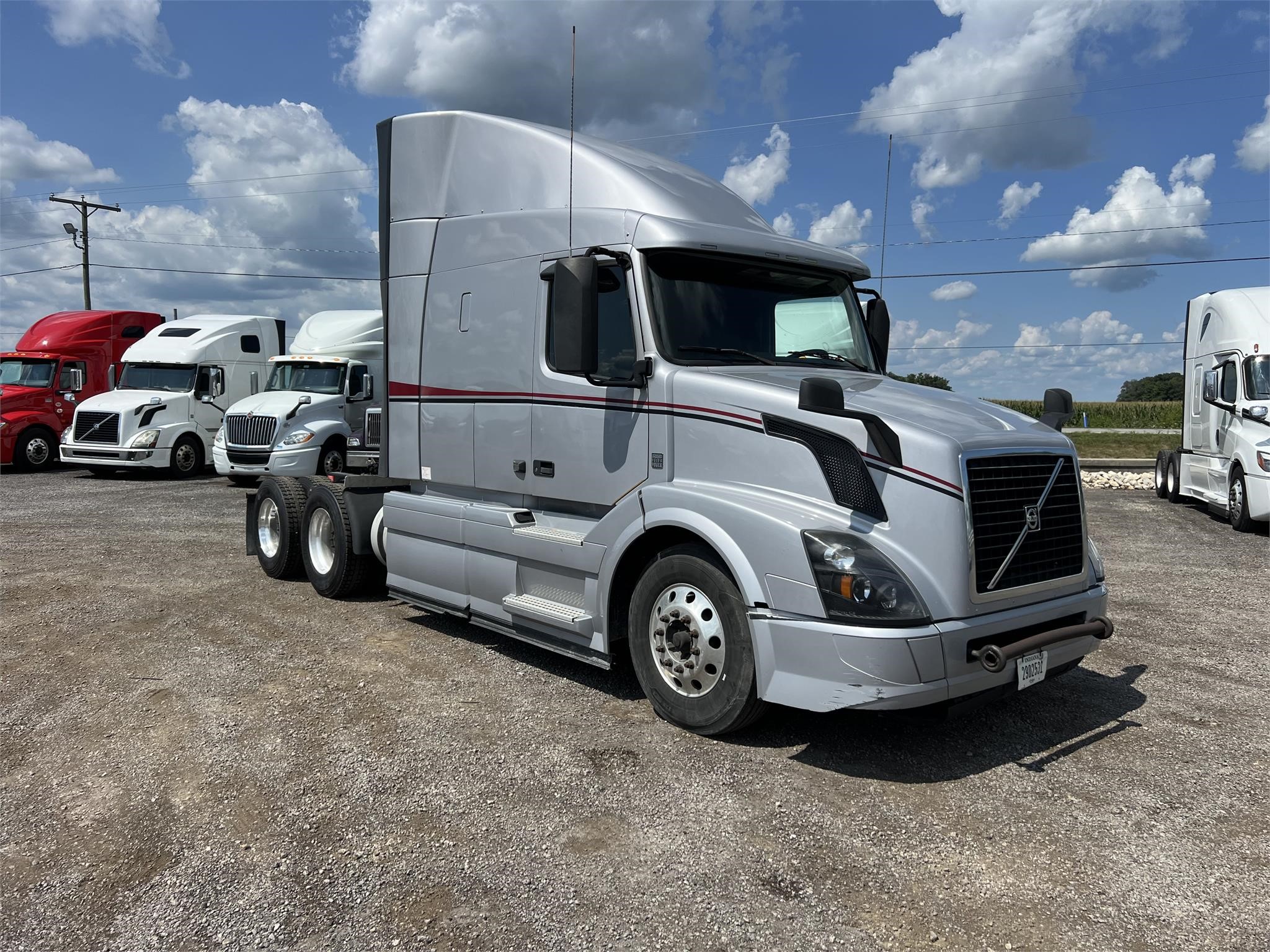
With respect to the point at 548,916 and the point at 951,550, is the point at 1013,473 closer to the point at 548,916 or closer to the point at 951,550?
the point at 951,550

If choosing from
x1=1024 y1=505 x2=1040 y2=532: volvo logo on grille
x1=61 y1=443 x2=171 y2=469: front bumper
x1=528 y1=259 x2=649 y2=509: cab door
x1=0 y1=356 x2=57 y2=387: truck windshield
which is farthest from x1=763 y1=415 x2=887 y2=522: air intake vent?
x1=0 y1=356 x2=57 y2=387: truck windshield

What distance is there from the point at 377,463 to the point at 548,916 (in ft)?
18.4

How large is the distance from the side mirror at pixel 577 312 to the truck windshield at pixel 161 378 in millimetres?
18035

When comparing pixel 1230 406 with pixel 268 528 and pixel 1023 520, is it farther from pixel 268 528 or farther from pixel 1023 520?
pixel 268 528

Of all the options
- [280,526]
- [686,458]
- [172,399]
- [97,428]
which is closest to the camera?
[686,458]

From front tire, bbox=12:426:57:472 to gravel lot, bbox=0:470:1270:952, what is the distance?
17.9 metres

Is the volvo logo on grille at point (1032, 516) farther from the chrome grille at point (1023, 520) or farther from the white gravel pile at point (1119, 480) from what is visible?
the white gravel pile at point (1119, 480)

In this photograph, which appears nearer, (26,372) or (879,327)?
(879,327)

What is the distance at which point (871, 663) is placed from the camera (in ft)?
13.6

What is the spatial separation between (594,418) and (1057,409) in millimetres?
2767

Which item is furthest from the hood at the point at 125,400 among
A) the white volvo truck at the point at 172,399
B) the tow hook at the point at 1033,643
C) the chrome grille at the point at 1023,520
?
the tow hook at the point at 1033,643

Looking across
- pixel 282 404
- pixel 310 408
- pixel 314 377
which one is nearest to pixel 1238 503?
pixel 310 408

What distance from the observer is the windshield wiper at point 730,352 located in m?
5.32

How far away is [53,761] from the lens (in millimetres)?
4660
